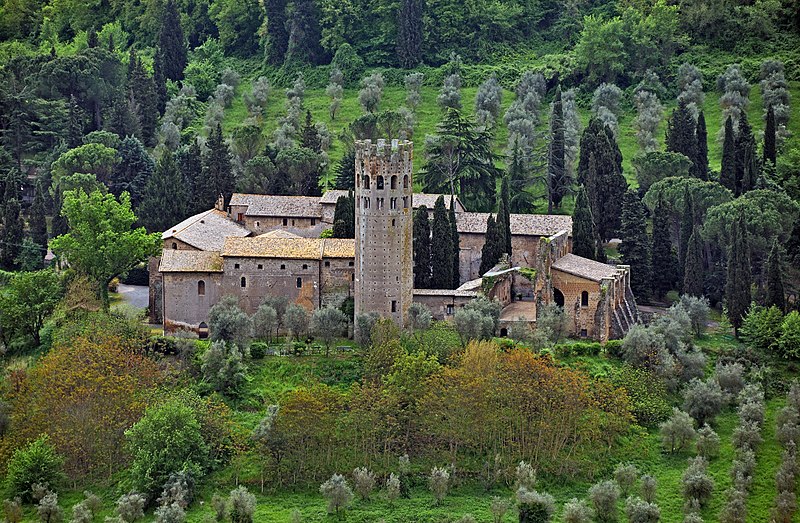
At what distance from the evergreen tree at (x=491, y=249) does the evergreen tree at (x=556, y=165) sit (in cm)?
1378

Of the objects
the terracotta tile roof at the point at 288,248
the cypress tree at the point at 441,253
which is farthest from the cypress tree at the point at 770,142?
the terracotta tile roof at the point at 288,248

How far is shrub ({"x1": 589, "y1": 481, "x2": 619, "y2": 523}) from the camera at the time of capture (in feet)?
183

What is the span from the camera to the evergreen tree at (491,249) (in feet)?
241

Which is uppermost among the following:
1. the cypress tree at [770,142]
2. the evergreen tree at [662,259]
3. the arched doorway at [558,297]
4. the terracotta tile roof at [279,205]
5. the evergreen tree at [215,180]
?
the cypress tree at [770,142]

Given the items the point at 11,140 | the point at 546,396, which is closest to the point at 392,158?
the point at 546,396

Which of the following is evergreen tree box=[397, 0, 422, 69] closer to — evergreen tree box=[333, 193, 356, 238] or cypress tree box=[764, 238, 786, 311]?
evergreen tree box=[333, 193, 356, 238]

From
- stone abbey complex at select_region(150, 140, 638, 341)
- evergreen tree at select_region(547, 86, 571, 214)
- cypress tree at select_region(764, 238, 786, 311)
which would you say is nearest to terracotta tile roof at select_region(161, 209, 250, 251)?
stone abbey complex at select_region(150, 140, 638, 341)

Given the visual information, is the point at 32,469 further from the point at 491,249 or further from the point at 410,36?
the point at 410,36

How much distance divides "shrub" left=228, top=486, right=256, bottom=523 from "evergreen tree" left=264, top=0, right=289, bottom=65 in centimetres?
6450

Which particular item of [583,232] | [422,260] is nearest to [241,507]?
[422,260]

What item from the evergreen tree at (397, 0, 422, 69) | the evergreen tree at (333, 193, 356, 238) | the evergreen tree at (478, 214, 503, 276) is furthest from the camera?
the evergreen tree at (397, 0, 422, 69)

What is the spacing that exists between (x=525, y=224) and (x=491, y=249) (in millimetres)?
3361

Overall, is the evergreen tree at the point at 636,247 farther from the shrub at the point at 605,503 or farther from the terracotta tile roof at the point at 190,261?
the shrub at the point at 605,503

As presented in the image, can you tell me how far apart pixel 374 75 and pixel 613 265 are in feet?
126
